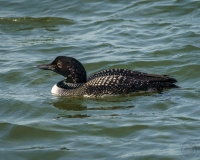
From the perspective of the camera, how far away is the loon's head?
1006 cm

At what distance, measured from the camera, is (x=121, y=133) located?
8.02 metres

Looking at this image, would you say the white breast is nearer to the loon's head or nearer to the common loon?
the common loon

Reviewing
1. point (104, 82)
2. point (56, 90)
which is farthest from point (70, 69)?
point (104, 82)

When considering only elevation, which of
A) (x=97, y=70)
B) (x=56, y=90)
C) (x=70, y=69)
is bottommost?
(x=56, y=90)

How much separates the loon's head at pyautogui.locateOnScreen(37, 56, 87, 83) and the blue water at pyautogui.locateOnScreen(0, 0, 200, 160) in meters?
0.37

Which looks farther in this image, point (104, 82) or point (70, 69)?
Answer: point (70, 69)


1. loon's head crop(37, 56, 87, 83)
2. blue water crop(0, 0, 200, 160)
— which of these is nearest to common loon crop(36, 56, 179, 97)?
loon's head crop(37, 56, 87, 83)

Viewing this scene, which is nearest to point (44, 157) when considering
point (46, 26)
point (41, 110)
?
point (41, 110)

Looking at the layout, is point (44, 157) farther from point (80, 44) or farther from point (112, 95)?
point (80, 44)

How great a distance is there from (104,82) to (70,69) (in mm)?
655

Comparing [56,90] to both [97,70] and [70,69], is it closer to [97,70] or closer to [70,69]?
[70,69]

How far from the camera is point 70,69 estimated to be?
33.1ft

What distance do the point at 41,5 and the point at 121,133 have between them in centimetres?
766

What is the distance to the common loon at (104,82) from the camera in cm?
971
